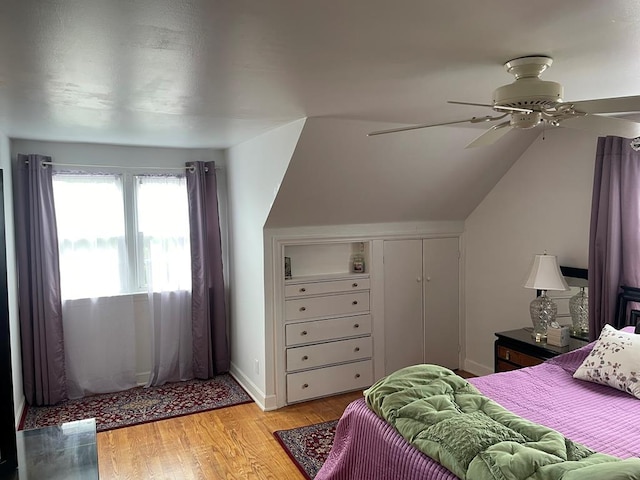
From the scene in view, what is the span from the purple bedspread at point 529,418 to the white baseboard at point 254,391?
136cm

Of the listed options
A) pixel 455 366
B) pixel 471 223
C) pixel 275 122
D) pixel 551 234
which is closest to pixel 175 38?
pixel 275 122

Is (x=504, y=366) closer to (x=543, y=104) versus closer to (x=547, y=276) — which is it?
(x=547, y=276)

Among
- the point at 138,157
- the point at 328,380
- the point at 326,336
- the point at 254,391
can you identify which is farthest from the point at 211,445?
the point at 138,157

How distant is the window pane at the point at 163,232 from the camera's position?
4559mm

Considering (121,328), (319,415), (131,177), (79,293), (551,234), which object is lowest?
(319,415)

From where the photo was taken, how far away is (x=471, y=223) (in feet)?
15.6

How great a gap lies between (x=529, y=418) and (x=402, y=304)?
2.28 metres

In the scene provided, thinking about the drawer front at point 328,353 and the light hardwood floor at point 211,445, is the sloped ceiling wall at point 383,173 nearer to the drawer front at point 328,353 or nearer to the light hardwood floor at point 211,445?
the drawer front at point 328,353

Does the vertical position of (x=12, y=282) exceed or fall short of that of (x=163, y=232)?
it falls short

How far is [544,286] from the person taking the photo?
11.6 ft

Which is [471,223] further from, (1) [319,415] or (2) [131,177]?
(2) [131,177]

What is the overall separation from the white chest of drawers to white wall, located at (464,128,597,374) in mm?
1127

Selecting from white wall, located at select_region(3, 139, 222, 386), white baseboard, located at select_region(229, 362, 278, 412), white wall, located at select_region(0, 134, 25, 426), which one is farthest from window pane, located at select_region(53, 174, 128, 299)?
white baseboard, located at select_region(229, 362, 278, 412)

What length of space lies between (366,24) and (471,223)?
11.5 ft
